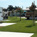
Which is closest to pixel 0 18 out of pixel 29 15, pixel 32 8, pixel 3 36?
pixel 29 15

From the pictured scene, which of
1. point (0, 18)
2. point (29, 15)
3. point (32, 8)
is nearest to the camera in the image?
point (32, 8)

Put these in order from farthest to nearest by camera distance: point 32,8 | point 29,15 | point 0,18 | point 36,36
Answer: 1. point 29,15
2. point 0,18
3. point 32,8
4. point 36,36

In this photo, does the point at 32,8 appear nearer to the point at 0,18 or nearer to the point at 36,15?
the point at 0,18

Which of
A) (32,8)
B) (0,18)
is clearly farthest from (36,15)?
(32,8)

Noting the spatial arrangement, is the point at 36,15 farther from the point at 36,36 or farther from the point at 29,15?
the point at 36,36

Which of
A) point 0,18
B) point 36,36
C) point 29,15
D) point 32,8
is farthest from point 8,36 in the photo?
point 29,15

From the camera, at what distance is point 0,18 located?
32375 mm

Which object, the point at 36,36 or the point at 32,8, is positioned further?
the point at 32,8

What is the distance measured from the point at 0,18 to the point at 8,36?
21.7 metres

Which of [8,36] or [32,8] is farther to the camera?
[32,8]

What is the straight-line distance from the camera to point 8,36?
11062 millimetres

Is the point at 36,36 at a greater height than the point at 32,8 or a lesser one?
lesser

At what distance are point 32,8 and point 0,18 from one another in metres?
14.6

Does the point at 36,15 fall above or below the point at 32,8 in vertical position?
below
